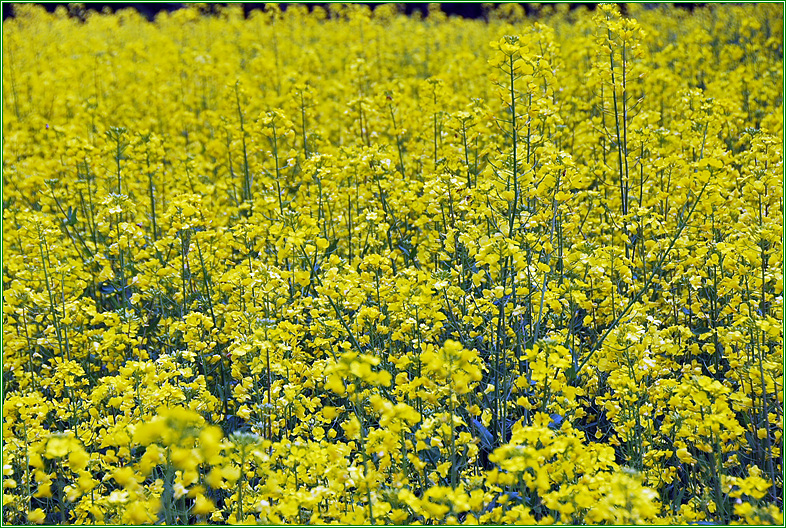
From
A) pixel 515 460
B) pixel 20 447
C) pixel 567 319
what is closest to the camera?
pixel 515 460

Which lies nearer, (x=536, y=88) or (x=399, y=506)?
(x=399, y=506)

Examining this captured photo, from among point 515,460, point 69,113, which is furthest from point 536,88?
point 69,113

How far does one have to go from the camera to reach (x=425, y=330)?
11.3 ft

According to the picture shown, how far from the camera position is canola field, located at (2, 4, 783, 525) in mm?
2604

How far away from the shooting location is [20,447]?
3248mm

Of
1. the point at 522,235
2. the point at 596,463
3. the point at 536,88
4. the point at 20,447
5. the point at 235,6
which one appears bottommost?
the point at 20,447

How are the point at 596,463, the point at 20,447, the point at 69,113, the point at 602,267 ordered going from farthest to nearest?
the point at 69,113 < the point at 602,267 < the point at 20,447 < the point at 596,463

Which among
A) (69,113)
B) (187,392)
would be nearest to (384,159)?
(187,392)

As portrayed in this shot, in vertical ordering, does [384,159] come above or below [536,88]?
below

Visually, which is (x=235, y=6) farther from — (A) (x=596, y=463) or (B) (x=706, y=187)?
(A) (x=596, y=463)

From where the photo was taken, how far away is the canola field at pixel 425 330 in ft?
8.54

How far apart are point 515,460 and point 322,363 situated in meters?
1.39

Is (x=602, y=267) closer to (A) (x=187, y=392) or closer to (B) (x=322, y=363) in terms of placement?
(B) (x=322, y=363)

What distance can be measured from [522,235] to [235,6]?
589 inches
